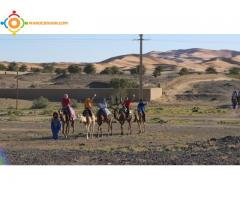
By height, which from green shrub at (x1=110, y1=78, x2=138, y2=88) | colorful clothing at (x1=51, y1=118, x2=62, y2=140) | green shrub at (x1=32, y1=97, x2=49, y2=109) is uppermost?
colorful clothing at (x1=51, y1=118, x2=62, y2=140)

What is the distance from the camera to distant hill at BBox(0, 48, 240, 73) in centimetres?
Answer: 10850

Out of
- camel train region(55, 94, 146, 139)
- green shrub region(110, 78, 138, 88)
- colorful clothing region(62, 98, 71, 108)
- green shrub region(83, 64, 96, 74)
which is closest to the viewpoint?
colorful clothing region(62, 98, 71, 108)

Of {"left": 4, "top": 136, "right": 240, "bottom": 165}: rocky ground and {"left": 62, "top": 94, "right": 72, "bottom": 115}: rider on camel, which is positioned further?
{"left": 62, "top": 94, "right": 72, "bottom": 115}: rider on camel

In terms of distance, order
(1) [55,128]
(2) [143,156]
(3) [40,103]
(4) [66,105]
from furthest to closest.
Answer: (3) [40,103], (4) [66,105], (1) [55,128], (2) [143,156]

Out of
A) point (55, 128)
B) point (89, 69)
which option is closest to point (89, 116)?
point (55, 128)

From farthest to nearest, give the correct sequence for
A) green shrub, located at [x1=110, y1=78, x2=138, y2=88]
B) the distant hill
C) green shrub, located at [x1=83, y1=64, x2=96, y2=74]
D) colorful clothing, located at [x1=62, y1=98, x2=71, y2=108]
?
the distant hill
green shrub, located at [x1=83, y1=64, x2=96, y2=74]
green shrub, located at [x1=110, y1=78, x2=138, y2=88]
colorful clothing, located at [x1=62, y1=98, x2=71, y2=108]

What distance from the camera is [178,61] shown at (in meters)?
120

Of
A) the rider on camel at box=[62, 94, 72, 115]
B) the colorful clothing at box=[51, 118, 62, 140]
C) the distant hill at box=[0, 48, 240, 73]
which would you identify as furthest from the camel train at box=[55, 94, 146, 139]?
the distant hill at box=[0, 48, 240, 73]

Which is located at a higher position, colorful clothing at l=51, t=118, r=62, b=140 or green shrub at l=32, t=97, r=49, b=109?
colorful clothing at l=51, t=118, r=62, b=140

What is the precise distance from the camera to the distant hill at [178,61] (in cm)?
10850

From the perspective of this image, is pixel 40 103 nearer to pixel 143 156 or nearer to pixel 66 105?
pixel 66 105

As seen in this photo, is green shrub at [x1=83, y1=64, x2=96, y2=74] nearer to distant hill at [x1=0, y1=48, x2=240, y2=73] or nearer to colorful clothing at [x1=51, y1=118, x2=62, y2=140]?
distant hill at [x1=0, y1=48, x2=240, y2=73]
